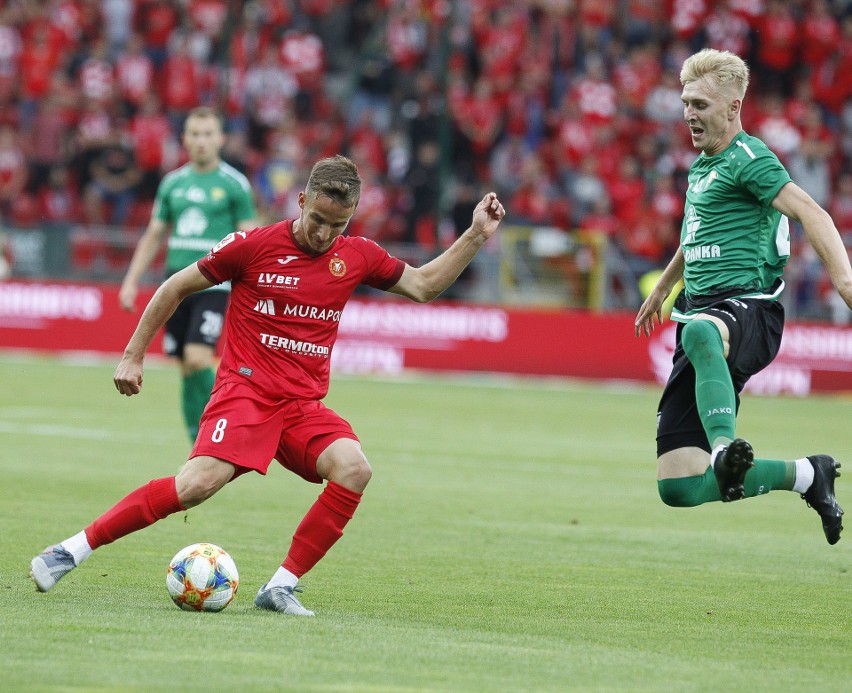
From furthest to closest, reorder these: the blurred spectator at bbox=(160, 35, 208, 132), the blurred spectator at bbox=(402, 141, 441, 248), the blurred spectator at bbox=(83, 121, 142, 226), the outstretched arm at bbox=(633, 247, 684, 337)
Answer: the blurred spectator at bbox=(160, 35, 208, 132), the blurred spectator at bbox=(83, 121, 142, 226), the blurred spectator at bbox=(402, 141, 441, 248), the outstretched arm at bbox=(633, 247, 684, 337)

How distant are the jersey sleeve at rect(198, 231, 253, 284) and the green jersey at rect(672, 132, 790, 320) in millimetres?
2095

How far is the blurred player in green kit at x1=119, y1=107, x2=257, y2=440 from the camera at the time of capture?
454 inches

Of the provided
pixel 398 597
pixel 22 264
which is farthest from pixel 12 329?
pixel 398 597

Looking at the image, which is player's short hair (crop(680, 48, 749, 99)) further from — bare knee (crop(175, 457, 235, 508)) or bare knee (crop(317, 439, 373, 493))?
bare knee (crop(175, 457, 235, 508))

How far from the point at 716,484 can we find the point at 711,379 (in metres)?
0.63

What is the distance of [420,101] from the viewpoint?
961 inches

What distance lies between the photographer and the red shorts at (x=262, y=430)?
6426 millimetres

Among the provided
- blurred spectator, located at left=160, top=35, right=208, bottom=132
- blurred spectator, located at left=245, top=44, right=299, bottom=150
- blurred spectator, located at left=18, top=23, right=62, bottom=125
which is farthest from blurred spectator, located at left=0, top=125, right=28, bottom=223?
blurred spectator, located at left=245, top=44, right=299, bottom=150

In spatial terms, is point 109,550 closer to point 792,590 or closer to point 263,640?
point 263,640

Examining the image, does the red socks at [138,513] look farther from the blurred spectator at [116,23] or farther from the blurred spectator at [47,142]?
the blurred spectator at [116,23]

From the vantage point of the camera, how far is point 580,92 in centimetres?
2512

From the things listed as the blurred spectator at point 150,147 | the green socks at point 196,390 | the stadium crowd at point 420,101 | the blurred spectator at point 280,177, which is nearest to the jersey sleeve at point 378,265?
the green socks at point 196,390

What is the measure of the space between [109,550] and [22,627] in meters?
2.27

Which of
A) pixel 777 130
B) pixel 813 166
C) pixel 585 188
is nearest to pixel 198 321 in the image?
pixel 585 188
